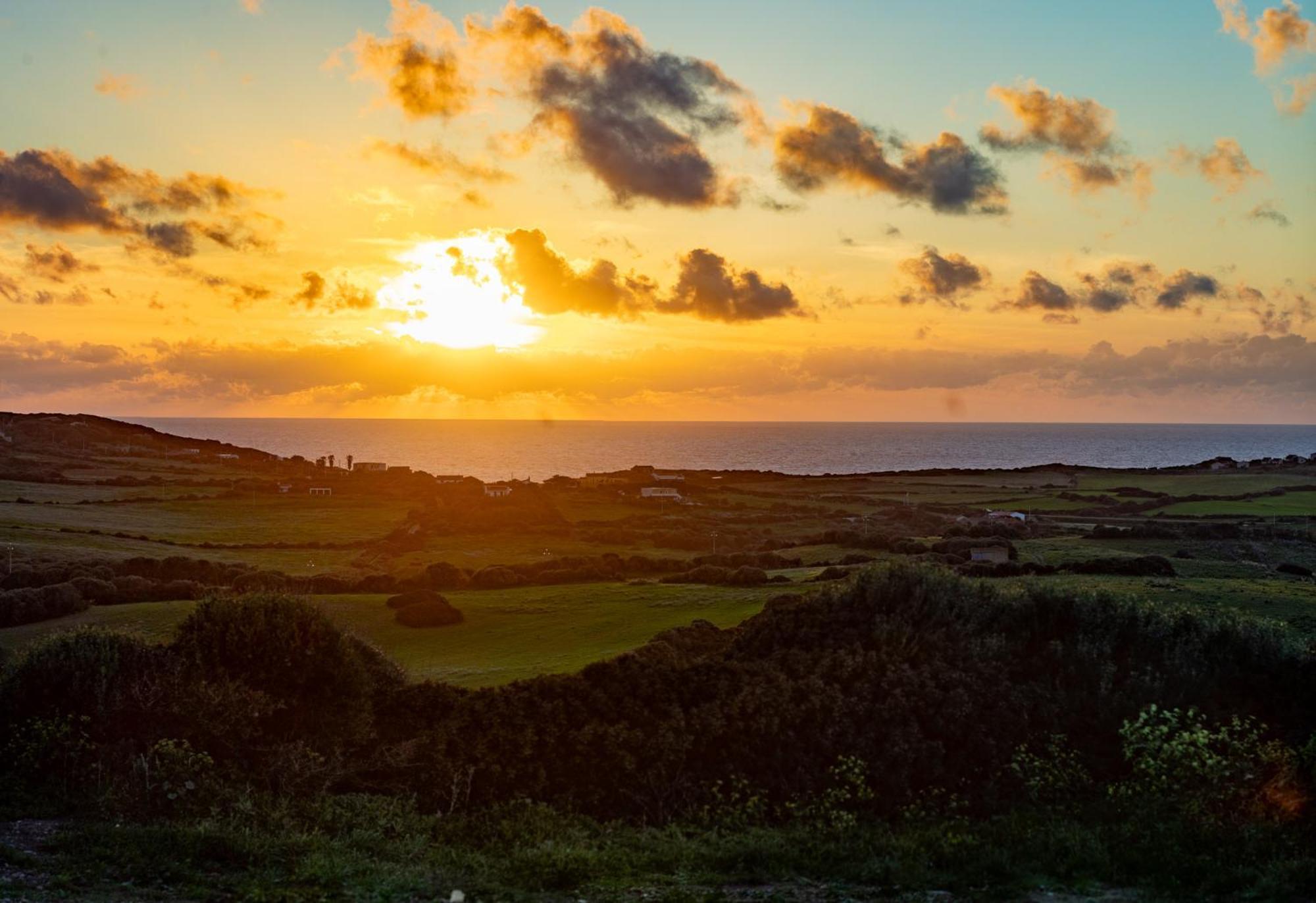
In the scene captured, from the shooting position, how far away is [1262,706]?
16.5 meters

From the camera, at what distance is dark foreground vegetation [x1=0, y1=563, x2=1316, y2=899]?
11859mm

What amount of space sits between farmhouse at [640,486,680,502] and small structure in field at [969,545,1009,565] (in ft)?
214

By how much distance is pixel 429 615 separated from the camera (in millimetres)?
34062

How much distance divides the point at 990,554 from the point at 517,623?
104 feet

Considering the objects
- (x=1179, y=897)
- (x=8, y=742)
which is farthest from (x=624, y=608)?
(x=1179, y=897)

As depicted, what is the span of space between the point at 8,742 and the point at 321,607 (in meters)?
5.59

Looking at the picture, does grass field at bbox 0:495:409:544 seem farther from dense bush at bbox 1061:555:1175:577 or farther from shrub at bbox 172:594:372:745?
shrub at bbox 172:594:372:745

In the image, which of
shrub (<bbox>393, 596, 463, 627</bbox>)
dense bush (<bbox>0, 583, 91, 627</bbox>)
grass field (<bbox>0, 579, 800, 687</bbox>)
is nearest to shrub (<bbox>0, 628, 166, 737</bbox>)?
A: grass field (<bbox>0, 579, 800, 687</bbox>)

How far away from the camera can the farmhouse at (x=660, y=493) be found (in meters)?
123

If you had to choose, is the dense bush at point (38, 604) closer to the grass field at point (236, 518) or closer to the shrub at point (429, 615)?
the shrub at point (429, 615)

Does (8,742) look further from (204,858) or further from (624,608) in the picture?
(624,608)

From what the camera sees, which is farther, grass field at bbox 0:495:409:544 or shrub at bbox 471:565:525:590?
grass field at bbox 0:495:409:544

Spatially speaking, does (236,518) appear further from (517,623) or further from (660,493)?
(517,623)

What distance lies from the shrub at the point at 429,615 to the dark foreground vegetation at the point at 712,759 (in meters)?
14.3
